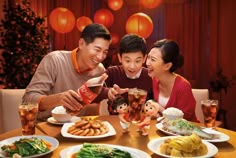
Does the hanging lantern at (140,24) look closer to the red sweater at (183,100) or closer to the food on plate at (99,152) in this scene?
the red sweater at (183,100)

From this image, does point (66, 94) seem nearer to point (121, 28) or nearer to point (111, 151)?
point (111, 151)

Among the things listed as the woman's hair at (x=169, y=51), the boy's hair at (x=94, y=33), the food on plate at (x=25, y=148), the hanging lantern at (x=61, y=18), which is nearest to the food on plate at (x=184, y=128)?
the food on plate at (x=25, y=148)

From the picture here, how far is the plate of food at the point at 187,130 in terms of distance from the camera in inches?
62.1

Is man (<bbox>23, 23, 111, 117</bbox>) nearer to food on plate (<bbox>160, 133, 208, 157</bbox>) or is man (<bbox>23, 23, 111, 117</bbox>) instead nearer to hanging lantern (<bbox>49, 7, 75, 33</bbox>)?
food on plate (<bbox>160, 133, 208, 157</bbox>)

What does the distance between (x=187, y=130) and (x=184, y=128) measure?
0.07 feet

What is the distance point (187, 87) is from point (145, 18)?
89.3 inches

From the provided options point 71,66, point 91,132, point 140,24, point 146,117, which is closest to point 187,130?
point 146,117

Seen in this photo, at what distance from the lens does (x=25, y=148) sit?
1.33m

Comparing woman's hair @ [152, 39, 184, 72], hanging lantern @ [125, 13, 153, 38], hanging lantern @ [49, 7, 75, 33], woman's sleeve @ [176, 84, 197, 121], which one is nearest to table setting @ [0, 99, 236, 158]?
woman's sleeve @ [176, 84, 197, 121]

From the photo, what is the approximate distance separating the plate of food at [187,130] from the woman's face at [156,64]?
0.73 metres

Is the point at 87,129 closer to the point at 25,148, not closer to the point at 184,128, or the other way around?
the point at 25,148

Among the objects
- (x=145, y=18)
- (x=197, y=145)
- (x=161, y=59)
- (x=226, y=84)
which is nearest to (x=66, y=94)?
(x=197, y=145)

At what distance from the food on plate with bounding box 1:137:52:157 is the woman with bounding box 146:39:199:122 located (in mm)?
1181

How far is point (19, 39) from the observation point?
4.59 meters
